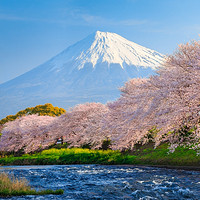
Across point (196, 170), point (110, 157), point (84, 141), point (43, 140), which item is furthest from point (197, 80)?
point (43, 140)

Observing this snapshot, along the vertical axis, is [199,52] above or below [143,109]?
above

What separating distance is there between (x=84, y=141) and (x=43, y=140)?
12.3m

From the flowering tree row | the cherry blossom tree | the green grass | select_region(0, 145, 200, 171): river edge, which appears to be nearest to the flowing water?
the green grass

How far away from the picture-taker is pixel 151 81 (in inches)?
886

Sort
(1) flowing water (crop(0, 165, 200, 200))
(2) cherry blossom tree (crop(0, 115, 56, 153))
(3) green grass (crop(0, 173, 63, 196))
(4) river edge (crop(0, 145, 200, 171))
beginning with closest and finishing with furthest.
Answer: (1) flowing water (crop(0, 165, 200, 200)) → (3) green grass (crop(0, 173, 63, 196)) → (4) river edge (crop(0, 145, 200, 171)) → (2) cherry blossom tree (crop(0, 115, 56, 153))

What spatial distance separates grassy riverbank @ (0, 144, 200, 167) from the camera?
79.2ft

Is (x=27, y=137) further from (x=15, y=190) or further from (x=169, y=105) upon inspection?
(x=15, y=190)

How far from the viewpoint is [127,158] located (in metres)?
29.3

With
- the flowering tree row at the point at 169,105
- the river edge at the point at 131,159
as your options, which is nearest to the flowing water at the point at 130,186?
the river edge at the point at 131,159

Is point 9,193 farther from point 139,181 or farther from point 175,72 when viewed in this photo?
point 175,72

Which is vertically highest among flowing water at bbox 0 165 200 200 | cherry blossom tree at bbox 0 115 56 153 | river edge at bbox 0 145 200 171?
cherry blossom tree at bbox 0 115 56 153

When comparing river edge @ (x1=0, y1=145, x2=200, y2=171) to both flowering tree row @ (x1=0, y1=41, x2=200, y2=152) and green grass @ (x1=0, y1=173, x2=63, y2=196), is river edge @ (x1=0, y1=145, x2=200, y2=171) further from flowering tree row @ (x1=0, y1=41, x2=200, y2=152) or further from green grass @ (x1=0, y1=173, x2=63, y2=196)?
green grass @ (x1=0, y1=173, x2=63, y2=196)

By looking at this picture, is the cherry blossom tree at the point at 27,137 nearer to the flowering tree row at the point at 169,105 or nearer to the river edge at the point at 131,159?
the river edge at the point at 131,159

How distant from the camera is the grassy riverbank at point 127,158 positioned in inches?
950
